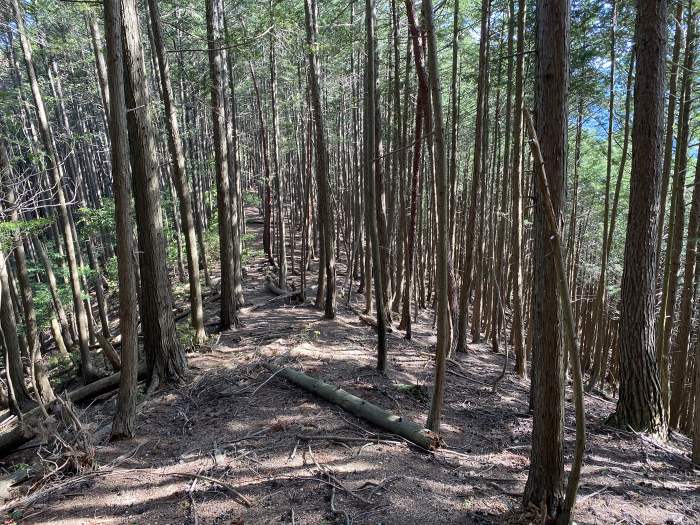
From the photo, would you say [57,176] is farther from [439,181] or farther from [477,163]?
[439,181]

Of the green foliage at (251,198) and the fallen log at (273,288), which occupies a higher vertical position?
the green foliage at (251,198)

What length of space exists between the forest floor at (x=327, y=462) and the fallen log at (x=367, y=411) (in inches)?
4.2

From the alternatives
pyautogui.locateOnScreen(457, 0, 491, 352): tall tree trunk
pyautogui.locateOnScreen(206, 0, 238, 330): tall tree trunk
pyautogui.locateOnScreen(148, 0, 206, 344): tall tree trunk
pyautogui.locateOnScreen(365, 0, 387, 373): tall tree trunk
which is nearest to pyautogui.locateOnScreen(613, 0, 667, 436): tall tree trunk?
pyautogui.locateOnScreen(457, 0, 491, 352): tall tree trunk

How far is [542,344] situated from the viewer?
11.0 ft

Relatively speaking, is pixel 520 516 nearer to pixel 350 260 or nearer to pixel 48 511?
pixel 48 511

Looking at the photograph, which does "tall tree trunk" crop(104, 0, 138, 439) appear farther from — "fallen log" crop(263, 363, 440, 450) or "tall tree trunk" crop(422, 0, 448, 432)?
"tall tree trunk" crop(422, 0, 448, 432)

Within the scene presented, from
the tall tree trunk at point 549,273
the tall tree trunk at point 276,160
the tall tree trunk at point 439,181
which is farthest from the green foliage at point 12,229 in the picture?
the tall tree trunk at point 549,273

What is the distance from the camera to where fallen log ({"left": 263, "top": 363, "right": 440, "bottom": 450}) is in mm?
4918

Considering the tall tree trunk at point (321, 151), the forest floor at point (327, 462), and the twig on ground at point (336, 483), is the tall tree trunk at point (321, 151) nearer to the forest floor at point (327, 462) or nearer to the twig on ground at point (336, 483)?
the forest floor at point (327, 462)

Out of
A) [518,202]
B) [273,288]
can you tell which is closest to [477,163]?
[518,202]

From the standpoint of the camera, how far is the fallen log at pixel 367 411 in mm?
4918

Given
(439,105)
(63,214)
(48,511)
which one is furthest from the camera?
(63,214)

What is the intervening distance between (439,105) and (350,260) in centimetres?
952

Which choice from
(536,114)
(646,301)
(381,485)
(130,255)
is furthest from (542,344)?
(130,255)
